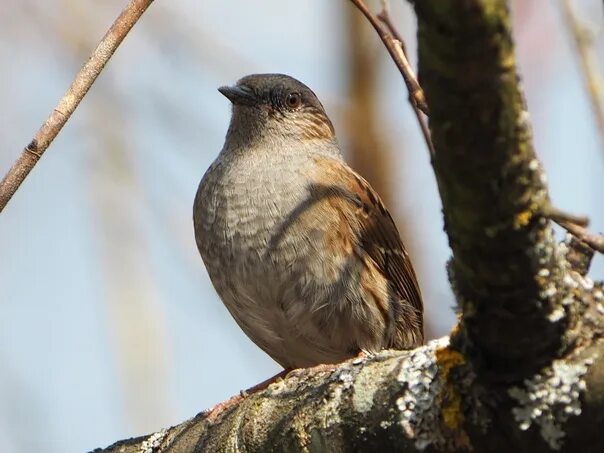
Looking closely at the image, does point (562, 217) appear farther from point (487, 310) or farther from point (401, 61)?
point (401, 61)

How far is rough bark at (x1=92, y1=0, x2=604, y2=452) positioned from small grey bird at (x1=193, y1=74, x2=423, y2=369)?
1749 millimetres

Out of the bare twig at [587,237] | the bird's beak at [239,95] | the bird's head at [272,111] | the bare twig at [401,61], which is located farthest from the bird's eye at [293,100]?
the bare twig at [587,237]

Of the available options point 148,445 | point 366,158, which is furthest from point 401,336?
point 366,158

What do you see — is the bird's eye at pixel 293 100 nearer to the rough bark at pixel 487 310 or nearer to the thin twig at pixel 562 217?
the rough bark at pixel 487 310

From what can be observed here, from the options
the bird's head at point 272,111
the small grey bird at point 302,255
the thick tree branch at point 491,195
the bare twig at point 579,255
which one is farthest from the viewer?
the bird's head at point 272,111

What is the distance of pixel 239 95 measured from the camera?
17.2 ft

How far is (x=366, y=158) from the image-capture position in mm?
6914

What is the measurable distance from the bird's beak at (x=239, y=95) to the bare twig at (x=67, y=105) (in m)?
2.41

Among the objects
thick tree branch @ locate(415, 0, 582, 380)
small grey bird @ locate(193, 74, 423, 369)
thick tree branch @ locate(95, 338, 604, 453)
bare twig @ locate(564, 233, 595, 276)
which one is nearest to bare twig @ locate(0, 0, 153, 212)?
thick tree branch @ locate(95, 338, 604, 453)

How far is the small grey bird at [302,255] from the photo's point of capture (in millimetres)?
4348

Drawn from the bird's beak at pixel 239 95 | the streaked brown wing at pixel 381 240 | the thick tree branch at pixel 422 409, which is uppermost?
the bird's beak at pixel 239 95

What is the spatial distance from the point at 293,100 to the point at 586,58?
11.2ft

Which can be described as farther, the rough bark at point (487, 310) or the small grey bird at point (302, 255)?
the small grey bird at point (302, 255)

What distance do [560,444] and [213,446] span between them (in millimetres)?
1352
